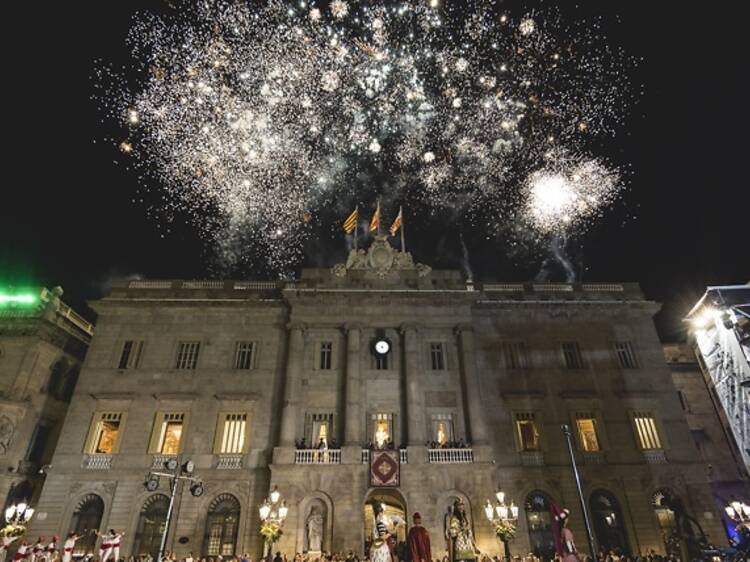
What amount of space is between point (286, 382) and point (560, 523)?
18.1 m

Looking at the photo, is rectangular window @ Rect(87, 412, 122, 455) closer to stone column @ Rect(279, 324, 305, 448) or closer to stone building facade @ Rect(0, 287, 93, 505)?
stone building facade @ Rect(0, 287, 93, 505)

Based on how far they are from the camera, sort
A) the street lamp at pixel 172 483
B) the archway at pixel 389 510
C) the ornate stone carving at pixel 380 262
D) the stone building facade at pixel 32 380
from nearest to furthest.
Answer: the street lamp at pixel 172 483, the archway at pixel 389 510, the stone building facade at pixel 32 380, the ornate stone carving at pixel 380 262

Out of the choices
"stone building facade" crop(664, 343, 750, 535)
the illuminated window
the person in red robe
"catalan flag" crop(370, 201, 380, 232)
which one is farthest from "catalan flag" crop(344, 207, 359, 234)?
"stone building facade" crop(664, 343, 750, 535)

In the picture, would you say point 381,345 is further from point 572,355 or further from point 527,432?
point 572,355

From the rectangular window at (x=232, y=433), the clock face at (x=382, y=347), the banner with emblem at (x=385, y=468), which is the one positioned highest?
the clock face at (x=382, y=347)

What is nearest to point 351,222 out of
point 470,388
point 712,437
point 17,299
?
point 470,388

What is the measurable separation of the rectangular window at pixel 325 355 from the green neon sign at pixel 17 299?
19.9 meters

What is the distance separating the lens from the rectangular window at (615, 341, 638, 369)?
29.9m

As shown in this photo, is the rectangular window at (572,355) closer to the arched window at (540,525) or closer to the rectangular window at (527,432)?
the rectangular window at (527,432)

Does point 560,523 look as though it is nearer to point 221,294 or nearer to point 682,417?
point 682,417

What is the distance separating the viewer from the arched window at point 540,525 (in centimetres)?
2483

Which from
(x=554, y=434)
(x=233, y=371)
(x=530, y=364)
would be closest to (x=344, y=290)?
(x=233, y=371)

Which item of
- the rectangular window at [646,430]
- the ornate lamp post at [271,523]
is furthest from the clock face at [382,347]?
the rectangular window at [646,430]

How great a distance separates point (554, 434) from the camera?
2767 centimetres
